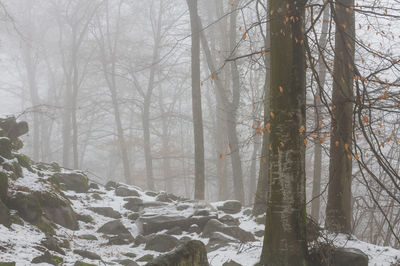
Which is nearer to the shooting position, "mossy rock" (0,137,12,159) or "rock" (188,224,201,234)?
"mossy rock" (0,137,12,159)

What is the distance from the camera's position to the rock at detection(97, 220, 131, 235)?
8703mm

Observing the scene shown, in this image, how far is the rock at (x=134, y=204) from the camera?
11.0m

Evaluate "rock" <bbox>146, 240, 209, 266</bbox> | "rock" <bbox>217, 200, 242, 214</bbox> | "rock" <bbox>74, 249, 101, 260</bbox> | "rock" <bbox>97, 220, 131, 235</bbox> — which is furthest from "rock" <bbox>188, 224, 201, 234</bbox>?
"rock" <bbox>146, 240, 209, 266</bbox>

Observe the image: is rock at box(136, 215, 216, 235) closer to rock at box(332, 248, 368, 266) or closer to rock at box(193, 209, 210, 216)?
rock at box(193, 209, 210, 216)

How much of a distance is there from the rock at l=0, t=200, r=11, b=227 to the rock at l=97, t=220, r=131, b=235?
2625 millimetres

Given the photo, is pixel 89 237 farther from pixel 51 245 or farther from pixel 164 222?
pixel 164 222

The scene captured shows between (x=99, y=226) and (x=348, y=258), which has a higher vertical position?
(x=348, y=258)

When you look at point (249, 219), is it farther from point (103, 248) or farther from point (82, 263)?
point (82, 263)

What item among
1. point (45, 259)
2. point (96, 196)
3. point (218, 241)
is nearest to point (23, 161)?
point (96, 196)

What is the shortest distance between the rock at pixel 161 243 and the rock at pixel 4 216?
9.11 feet

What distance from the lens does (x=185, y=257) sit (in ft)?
13.0

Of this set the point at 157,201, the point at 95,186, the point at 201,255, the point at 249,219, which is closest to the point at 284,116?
the point at 201,255

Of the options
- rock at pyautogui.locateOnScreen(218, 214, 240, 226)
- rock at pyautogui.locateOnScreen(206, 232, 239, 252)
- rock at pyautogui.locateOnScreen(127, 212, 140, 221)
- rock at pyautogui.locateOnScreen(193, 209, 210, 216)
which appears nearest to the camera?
rock at pyautogui.locateOnScreen(206, 232, 239, 252)

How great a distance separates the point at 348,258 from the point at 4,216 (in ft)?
18.1
